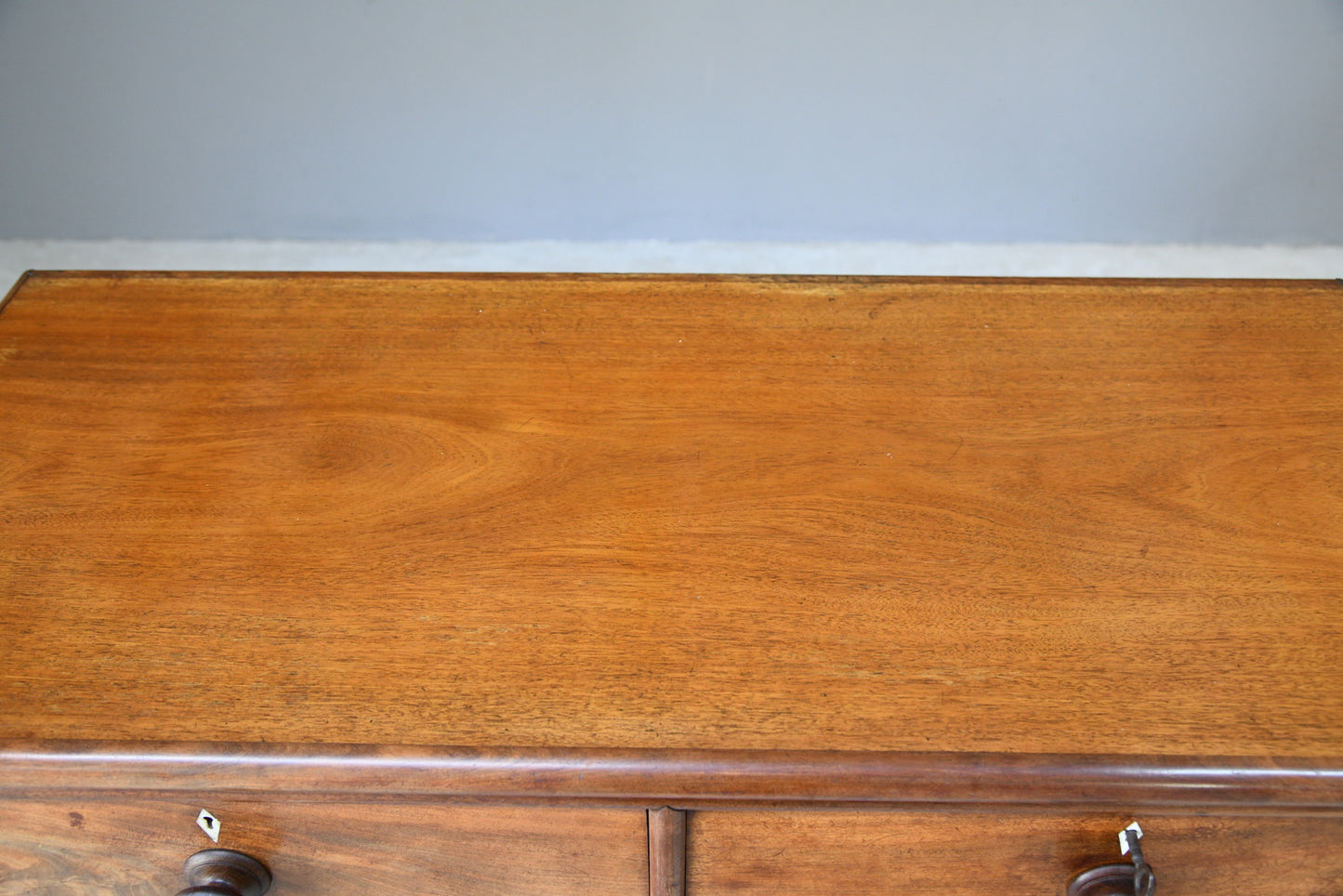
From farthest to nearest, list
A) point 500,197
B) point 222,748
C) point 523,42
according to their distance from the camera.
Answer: point 500,197 → point 523,42 → point 222,748

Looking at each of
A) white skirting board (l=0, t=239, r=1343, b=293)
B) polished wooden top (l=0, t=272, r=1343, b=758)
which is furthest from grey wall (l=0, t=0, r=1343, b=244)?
polished wooden top (l=0, t=272, r=1343, b=758)

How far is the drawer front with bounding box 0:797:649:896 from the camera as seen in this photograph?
2.24 ft

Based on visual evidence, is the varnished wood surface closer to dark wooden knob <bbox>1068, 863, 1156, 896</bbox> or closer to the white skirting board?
dark wooden knob <bbox>1068, 863, 1156, 896</bbox>

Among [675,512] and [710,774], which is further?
[675,512]

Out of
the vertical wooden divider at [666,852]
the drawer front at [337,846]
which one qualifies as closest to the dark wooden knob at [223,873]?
the drawer front at [337,846]

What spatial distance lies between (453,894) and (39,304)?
672mm

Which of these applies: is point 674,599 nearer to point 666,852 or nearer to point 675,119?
point 666,852

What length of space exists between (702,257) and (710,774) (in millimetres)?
998

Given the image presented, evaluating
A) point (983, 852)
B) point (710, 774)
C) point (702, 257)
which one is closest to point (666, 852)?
point (710, 774)

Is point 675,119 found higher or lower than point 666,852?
higher

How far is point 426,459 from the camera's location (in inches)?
33.6

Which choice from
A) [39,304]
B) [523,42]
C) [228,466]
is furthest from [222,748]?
[523,42]

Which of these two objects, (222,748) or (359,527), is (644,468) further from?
(222,748)

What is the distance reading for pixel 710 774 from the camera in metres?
0.63
